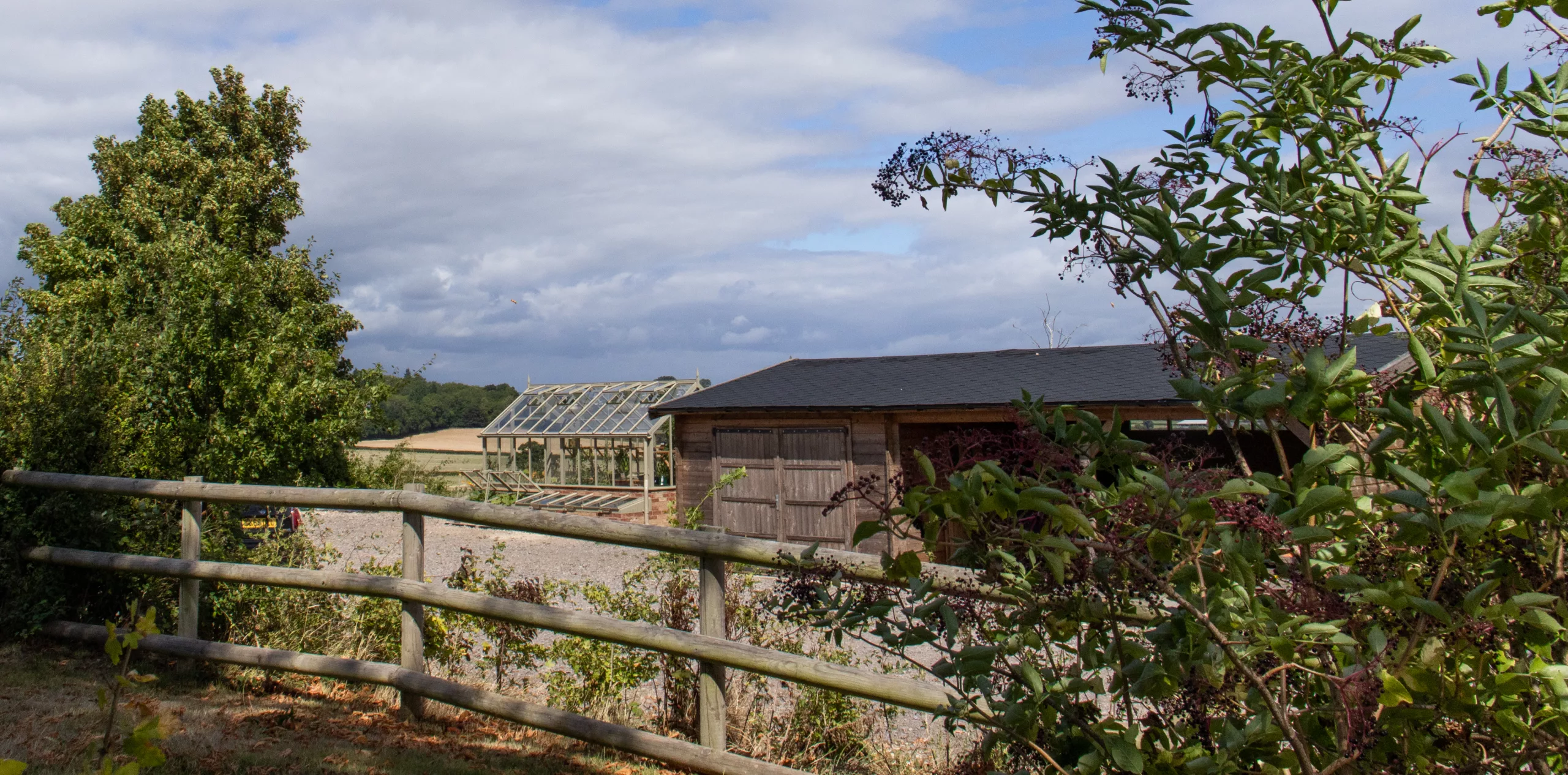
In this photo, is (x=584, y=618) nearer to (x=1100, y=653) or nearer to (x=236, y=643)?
(x=236, y=643)

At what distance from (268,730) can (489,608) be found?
1.18m

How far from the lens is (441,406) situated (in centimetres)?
6119

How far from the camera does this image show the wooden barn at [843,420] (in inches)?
545

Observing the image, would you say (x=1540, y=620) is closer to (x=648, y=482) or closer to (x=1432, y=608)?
(x=1432, y=608)

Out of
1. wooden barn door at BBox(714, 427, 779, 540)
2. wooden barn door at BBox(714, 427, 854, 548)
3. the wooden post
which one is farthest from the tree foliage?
the wooden post

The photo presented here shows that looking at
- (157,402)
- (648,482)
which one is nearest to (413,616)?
(157,402)

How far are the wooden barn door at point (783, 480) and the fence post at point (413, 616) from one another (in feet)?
31.5

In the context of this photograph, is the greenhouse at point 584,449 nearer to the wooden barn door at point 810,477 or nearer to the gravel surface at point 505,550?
the gravel surface at point 505,550

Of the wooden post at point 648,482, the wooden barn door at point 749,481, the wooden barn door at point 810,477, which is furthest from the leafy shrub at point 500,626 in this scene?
the wooden post at point 648,482

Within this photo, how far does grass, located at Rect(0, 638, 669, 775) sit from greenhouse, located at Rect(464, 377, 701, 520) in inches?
578

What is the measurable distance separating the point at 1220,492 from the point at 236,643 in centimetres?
628

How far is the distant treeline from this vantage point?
57.3 m

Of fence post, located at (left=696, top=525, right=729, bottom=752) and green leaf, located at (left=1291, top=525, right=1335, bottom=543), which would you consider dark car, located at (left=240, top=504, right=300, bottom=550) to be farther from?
green leaf, located at (left=1291, top=525, right=1335, bottom=543)

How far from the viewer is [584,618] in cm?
469
